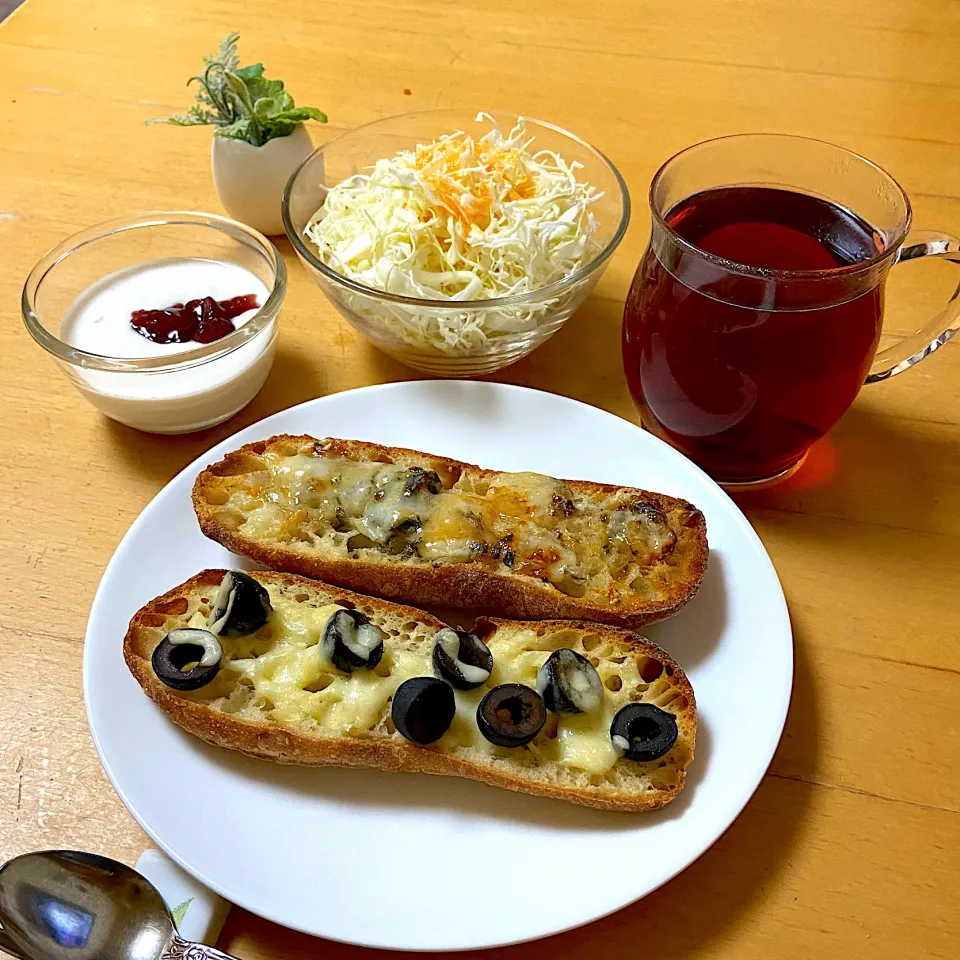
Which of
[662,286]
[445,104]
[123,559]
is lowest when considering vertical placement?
[123,559]

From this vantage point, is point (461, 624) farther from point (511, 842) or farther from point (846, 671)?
point (846, 671)

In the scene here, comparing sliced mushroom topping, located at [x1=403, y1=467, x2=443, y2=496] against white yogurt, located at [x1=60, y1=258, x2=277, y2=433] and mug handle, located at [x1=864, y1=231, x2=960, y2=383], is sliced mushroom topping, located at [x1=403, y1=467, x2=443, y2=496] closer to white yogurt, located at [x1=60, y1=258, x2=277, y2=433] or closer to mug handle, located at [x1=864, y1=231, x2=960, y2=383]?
white yogurt, located at [x1=60, y1=258, x2=277, y2=433]

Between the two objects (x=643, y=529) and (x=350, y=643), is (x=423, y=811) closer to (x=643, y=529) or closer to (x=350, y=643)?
(x=350, y=643)

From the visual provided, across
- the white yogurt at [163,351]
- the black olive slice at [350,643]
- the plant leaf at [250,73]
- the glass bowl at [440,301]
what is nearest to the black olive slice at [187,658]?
the black olive slice at [350,643]

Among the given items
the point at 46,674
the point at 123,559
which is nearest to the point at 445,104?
the point at 123,559

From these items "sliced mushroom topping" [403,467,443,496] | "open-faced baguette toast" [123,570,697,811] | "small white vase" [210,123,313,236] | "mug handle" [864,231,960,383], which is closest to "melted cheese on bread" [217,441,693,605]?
"sliced mushroom topping" [403,467,443,496]

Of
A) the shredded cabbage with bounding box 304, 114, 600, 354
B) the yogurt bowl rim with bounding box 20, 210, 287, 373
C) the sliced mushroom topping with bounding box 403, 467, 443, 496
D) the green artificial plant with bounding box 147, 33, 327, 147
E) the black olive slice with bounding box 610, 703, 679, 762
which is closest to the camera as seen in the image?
the black olive slice with bounding box 610, 703, 679, 762
